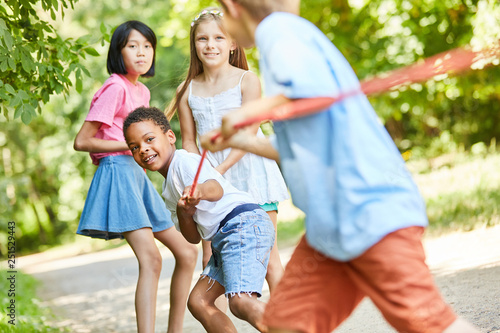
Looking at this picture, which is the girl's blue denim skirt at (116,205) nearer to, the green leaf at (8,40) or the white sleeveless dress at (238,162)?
the white sleeveless dress at (238,162)

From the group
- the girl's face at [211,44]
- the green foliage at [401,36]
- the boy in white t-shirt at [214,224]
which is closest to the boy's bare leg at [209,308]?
the boy in white t-shirt at [214,224]

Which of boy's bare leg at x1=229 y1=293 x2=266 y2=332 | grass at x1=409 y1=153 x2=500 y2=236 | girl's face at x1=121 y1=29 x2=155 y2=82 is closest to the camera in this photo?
boy's bare leg at x1=229 y1=293 x2=266 y2=332

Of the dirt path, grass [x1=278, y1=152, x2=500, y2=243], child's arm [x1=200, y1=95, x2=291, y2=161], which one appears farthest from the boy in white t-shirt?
grass [x1=278, y1=152, x2=500, y2=243]

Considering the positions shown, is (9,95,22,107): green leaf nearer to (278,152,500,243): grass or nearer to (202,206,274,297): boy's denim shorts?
(202,206,274,297): boy's denim shorts

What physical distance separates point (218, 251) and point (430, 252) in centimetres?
402

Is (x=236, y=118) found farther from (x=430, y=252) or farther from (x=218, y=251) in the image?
(x=430, y=252)

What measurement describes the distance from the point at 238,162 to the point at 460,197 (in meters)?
5.12

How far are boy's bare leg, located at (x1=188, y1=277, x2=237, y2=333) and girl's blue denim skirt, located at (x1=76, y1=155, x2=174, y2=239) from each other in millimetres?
842

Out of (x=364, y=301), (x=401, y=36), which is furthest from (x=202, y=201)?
(x=401, y=36)

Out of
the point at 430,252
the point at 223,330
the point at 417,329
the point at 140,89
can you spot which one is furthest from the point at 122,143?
the point at 430,252

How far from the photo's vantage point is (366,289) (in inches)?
73.6

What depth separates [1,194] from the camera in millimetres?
11172

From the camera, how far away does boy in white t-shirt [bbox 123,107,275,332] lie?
8.93 feet

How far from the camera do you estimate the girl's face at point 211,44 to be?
143 inches
